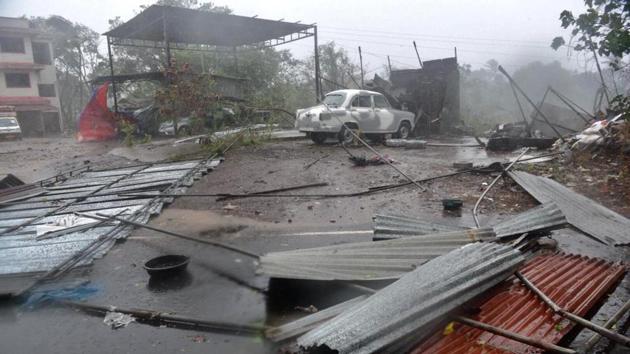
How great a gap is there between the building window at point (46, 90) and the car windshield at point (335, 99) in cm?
2962

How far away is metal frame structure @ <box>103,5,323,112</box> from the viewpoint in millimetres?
15251

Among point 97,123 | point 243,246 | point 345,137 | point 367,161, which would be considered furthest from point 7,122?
point 243,246

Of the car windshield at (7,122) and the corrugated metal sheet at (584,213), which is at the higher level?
the car windshield at (7,122)

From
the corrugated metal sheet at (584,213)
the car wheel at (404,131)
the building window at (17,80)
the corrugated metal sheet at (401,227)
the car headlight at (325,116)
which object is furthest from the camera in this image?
the building window at (17,80)

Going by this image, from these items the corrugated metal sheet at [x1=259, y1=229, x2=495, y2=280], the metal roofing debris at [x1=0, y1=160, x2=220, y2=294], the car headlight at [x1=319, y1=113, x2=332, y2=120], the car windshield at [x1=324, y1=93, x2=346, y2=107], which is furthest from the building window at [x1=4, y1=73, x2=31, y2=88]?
the corrugated metal sheet at [x1=259, y1=229, x2=495, y2=280]

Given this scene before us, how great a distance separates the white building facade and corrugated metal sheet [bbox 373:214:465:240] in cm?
3258

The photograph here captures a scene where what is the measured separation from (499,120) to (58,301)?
21.4 m

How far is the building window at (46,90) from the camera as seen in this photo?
3257 centimetres

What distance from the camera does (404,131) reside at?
13.9 m

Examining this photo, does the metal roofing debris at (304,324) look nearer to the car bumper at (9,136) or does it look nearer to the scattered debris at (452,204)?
the scattered debris at (452,204)

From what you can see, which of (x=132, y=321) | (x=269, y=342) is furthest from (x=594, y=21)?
(x=132, y=321)

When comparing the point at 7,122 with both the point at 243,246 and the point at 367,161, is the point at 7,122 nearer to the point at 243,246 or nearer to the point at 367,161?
the point at 367,161

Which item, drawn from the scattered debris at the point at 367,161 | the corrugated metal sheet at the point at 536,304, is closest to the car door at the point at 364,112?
the scattered debris at the point at 367,161

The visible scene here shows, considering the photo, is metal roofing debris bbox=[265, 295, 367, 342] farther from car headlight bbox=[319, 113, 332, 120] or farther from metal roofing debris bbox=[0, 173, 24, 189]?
car headlight bbox=[319, 113, 332, 120]
